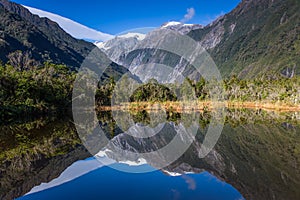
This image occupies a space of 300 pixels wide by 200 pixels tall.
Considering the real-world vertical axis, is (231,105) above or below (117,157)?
above

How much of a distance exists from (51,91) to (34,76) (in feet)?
13.8

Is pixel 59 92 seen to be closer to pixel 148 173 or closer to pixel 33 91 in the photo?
pixel 33 91

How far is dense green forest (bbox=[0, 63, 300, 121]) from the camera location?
1826 inches

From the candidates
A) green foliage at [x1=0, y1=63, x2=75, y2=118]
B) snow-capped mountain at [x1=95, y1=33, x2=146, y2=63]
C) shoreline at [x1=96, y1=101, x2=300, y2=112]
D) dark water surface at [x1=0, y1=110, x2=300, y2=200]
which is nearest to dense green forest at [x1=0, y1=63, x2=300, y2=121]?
green foliage at [x1=0, y1=63, x2=75, y2=118]

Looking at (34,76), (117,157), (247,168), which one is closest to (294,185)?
(247,168)

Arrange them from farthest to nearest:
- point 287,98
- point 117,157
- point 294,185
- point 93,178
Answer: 1. point 287,98
2. point 117,157
3. point 93,178
4. point 294,185

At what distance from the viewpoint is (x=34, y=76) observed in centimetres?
5391

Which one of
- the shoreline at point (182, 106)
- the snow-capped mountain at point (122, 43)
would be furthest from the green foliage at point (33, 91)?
the snow-capped mountain at point (122, 43)

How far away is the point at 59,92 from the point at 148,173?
1871 inches

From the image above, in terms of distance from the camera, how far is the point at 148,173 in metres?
14.8

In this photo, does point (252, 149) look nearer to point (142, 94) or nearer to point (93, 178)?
point (93, 178)

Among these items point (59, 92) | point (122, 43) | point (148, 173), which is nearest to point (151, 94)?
point (59, 92)

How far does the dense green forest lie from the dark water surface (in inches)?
970

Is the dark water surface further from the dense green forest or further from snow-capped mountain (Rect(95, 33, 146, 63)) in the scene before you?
the dense green forest
